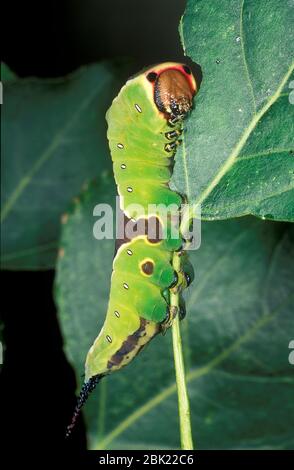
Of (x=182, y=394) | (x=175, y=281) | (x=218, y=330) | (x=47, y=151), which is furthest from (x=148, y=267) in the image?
(x=47, y=151)

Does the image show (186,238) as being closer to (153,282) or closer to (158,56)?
(153,282)

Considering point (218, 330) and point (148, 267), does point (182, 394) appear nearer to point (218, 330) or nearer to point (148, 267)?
point (148, 267)

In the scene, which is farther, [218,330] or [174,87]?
[218,330]

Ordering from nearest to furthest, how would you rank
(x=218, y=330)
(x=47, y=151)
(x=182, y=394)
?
1. (x=182, y=394)
2. (x=218, y=330)
3. (x=47, y=151)

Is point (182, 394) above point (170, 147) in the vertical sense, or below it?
below

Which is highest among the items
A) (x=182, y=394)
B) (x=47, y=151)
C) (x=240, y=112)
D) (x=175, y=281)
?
(x=47, y=151)

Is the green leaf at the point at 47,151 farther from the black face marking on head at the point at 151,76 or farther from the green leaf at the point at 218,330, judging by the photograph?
the black face marking on head at the point at 151,76

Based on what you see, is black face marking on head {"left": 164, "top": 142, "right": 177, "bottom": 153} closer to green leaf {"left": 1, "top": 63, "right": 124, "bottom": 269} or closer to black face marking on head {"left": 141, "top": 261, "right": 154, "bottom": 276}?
black face marking on head {"left": 141, "top": 261, "right": 154, "bottom": 276}

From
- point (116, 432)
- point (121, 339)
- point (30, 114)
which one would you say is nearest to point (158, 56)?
point (30, 114)

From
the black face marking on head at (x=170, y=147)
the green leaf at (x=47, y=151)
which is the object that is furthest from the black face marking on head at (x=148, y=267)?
the green leaf at (x=47, y=151)
